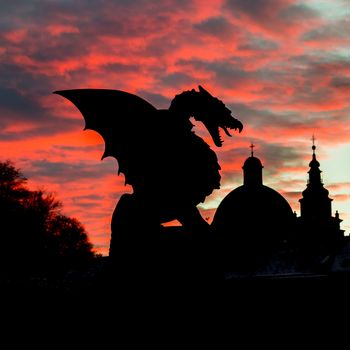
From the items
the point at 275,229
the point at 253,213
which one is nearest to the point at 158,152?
the point at 253,213

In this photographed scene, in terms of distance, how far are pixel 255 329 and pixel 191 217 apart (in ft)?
4.54

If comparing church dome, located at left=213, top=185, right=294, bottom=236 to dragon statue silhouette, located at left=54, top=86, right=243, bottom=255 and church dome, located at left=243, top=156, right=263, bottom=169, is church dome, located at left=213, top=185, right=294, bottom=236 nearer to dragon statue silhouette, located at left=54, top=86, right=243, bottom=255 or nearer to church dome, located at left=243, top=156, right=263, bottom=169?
church dome, located at left=243, top=156, right=263, bottom=169

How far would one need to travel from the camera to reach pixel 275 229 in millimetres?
82812

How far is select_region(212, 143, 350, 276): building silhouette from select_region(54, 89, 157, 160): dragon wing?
41039 millimetres

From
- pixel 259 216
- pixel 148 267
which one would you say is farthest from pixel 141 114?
pixel 259 216

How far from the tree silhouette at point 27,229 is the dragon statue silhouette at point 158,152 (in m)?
31.2

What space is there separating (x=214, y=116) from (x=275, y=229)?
74877 millimetres

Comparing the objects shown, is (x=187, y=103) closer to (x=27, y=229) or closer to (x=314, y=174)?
(x=27, y=229)

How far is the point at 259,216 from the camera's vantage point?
8269 cm

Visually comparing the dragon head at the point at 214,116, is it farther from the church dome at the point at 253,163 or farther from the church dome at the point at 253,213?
the church dome at the point at 253,163

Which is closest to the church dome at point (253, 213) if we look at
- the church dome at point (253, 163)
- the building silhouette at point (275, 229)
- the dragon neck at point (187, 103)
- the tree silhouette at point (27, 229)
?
the building silhouette at point (275, 229)

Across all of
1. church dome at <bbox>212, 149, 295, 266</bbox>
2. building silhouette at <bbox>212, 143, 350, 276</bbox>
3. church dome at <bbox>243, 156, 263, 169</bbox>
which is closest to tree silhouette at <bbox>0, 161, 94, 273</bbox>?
building silhouette at <bbox>212, 143, 350, 276</bbox>

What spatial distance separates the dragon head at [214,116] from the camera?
29.0 ft

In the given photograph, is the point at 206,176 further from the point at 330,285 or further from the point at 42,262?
the point at 42,262
